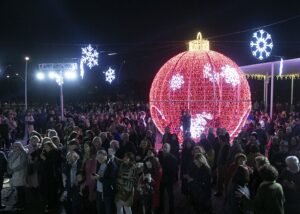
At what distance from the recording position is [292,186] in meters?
7.11

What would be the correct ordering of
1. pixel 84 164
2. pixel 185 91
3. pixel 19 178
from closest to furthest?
1. pixel 84 164
2. pixel 19 178
3. pixel 185 91

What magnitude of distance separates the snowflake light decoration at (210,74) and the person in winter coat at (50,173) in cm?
655

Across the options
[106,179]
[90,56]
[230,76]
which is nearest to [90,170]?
[106,179]

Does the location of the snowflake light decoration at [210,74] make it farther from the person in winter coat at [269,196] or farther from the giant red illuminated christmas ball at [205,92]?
the person in winter coat at [269,196]

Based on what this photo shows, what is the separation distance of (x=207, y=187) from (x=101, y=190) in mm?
2139

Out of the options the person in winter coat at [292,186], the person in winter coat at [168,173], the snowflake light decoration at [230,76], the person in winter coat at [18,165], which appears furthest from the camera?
the snowflake light decoration at [230,76]

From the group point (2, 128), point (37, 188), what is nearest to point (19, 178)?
point (37, 188)

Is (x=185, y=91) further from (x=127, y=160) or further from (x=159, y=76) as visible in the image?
(x=127, y=160)

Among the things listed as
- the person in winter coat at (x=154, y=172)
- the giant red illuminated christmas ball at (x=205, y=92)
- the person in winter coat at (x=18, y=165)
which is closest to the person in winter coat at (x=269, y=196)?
the person in winter coat at (x=154, y=172)

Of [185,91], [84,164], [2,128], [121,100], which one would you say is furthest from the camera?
[121,100]

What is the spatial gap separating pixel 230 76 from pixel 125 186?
25.7 ft

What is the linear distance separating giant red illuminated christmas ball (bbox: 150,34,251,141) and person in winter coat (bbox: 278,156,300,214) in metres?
7.28

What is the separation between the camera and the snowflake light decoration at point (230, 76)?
14.9m

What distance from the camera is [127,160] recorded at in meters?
8.41
